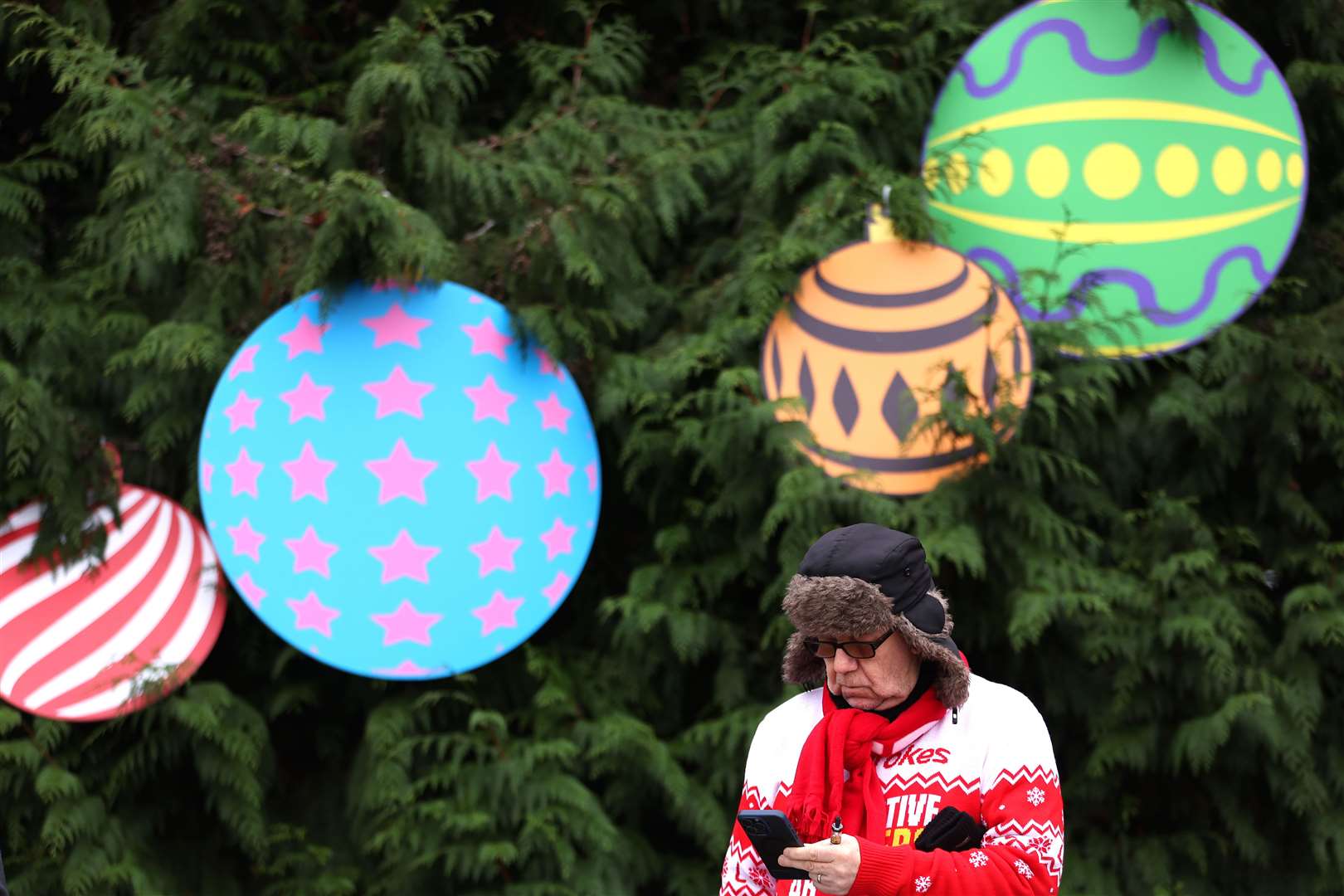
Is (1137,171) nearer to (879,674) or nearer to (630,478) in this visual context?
(630,478)

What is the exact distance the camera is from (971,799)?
205cm

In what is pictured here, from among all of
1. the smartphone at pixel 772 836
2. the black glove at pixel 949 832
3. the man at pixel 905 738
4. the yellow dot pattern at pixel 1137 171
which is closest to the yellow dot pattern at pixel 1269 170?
the yellow dot pattern at pixel 1137 171

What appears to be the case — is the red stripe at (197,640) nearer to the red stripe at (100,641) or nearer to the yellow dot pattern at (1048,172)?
the red stripe at (100,641)

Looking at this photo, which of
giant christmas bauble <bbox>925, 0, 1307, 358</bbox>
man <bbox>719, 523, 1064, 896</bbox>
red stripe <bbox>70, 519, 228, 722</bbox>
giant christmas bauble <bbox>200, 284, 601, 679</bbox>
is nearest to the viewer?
man <bbox>719, 523, 1064, 896</bbox>

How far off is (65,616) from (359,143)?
173 centimetres

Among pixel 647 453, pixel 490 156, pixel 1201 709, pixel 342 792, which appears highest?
pixel 490 156

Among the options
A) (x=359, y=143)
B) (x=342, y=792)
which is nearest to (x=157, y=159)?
(x=359, y=143)

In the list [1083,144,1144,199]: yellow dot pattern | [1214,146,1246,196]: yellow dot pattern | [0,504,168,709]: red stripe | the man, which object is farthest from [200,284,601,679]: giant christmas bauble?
the man

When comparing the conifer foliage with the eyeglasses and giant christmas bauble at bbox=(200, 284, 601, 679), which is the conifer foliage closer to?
giant christmas bauble at bbox=(200, 284, 601, 679)

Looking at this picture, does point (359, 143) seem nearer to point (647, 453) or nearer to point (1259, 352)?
point (647, 453)

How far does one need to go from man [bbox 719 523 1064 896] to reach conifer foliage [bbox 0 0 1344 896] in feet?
6.72

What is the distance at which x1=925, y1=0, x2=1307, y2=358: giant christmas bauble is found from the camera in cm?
458

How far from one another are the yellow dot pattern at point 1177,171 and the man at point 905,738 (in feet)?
9.45

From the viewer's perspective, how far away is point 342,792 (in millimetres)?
4582
